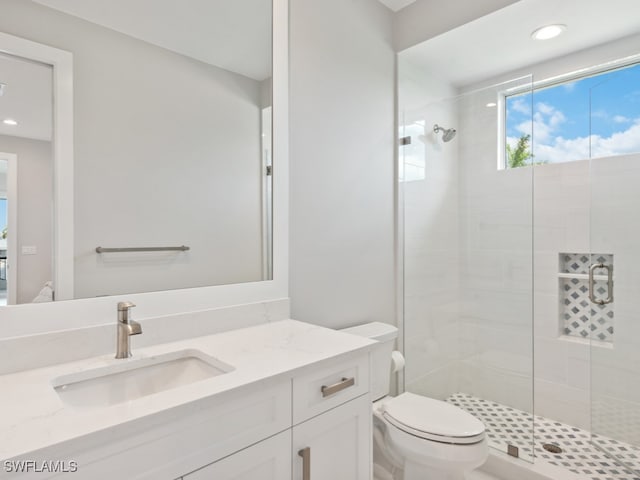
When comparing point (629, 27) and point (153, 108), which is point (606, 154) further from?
point (153, 108)

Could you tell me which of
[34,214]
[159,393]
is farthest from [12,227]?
[159,393]

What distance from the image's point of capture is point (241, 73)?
1.56 metres

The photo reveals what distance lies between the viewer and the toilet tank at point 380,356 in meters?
1.86

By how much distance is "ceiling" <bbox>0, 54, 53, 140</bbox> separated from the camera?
1025 millimetres

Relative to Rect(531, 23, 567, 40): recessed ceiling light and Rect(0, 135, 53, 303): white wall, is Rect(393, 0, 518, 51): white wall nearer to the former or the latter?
Rect(531, 23, 567, 40): recessed ceiling light

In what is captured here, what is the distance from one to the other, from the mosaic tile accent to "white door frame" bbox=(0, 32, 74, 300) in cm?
252

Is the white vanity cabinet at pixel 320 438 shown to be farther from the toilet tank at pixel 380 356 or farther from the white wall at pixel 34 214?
the white wall at pixel 34 214

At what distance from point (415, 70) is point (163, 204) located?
1.92 meters

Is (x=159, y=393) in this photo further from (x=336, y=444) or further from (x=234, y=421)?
(x=336, y=444)

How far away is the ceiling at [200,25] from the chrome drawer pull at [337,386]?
1.25 metres

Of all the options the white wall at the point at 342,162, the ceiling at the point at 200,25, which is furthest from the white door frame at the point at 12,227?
the white wall at the point at 342,162

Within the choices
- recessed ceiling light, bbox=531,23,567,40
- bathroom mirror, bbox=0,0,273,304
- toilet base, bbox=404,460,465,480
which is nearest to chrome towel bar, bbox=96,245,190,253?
bathroom mirror, bbox=0,0,273,304

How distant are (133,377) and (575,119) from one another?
9.36 feet

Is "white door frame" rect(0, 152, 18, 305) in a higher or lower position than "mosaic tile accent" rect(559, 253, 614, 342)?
higher
